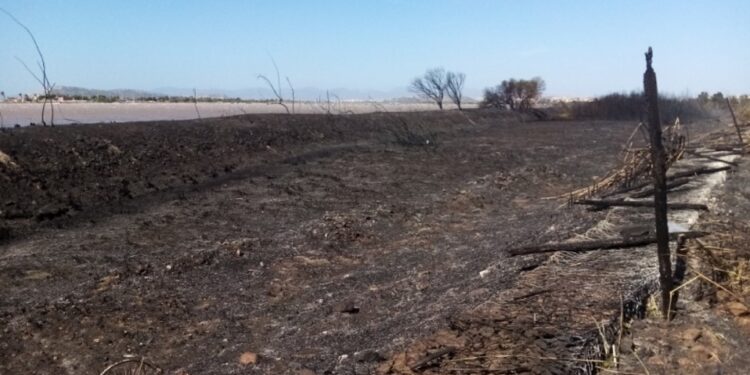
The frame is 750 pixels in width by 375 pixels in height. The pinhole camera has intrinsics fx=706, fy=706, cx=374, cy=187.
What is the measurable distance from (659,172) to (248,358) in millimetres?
3679

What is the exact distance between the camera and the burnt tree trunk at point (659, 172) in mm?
4855

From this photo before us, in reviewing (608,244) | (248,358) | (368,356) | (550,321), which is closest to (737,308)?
(550,321)

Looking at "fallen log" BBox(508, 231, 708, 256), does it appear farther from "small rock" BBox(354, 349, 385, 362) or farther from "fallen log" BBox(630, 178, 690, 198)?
"fallen log" BBox(630, 178, 690, 198)

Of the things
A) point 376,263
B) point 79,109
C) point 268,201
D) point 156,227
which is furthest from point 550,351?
point 79,109

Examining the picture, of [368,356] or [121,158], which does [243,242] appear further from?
[368,356]

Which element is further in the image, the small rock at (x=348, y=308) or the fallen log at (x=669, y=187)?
the fallen log at (x=669, y=187)

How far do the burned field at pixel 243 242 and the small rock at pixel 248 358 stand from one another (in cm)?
4

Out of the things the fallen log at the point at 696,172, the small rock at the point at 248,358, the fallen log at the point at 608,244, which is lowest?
the small rock at the point at 248,358

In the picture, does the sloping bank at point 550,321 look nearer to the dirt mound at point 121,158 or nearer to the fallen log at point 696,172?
the fallen log at point 696,172

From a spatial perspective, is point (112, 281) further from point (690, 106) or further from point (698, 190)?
point (690, 106)

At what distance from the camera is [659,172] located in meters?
5.05

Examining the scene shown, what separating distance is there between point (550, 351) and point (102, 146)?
1167 centimetres

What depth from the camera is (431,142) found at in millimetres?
24500

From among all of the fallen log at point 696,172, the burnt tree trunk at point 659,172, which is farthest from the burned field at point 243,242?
the fallen log at point 696,172
